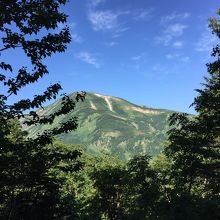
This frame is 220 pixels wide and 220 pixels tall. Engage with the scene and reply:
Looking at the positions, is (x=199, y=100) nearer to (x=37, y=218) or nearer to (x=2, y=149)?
(x=37, y=218)

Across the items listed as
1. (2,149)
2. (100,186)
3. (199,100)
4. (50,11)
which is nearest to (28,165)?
(2,149)

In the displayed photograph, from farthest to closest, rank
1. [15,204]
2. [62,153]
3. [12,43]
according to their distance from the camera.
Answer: [15,204] < [62,153] < [12,43]

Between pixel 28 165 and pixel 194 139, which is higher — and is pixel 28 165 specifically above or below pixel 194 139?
below

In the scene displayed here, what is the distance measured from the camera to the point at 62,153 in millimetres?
13266

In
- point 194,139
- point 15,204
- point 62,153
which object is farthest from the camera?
point 194,139

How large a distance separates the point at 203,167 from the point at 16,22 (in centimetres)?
1384

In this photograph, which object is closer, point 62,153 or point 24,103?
point 24,103

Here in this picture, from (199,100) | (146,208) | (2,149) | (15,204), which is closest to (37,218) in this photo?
(15,204)

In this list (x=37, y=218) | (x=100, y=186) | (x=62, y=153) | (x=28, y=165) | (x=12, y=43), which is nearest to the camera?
(x=12, y=43)

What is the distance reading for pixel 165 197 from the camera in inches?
816

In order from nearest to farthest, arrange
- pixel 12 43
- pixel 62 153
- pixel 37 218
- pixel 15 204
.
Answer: pixel 12 43
pixel 62 153
pixel 15 204
pixel 37 218

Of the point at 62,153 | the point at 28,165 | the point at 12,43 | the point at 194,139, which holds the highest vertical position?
the point at 194,139

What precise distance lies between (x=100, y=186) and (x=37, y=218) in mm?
11707

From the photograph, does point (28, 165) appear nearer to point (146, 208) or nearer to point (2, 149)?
point (2, 149)
